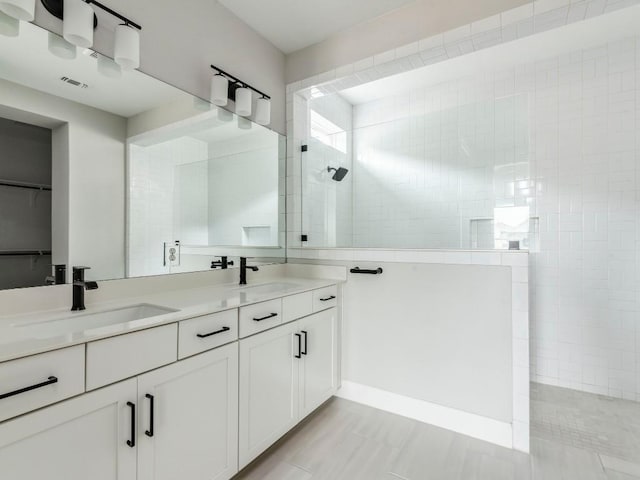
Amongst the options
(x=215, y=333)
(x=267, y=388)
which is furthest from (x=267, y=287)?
(x=215, y=333)

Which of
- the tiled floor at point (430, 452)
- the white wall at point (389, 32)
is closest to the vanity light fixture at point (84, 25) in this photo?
the white wall at point (389, 32)

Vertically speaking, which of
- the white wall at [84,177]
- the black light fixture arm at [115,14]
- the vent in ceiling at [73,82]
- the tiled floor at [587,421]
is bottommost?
the tiled floor at [587,421]

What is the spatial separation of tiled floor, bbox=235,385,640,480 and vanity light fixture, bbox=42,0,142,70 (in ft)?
6.87

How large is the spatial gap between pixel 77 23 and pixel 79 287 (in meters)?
1.09

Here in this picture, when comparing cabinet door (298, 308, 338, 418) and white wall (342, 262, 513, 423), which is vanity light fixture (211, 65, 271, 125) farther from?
cabinet door (298, 308, 338, 418)

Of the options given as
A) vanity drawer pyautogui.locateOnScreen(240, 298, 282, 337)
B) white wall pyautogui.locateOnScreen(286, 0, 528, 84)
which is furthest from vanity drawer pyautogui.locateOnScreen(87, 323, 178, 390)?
white wall pyautogui.locateOnScreen(286, 0, 528, 84)

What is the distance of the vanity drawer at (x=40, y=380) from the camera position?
80 cm

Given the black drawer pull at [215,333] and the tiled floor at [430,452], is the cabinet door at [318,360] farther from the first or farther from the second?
the black drawer pull at [215,333]

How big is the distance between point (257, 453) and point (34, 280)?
1250mm

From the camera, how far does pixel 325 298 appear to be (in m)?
2.17

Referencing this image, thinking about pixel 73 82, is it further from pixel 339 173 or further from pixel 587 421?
pixel 587 421

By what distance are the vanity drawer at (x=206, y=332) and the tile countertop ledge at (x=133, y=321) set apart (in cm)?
3

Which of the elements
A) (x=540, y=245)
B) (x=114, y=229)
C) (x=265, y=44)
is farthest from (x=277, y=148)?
(x=540, y=245)

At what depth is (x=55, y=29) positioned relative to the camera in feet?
4.44
